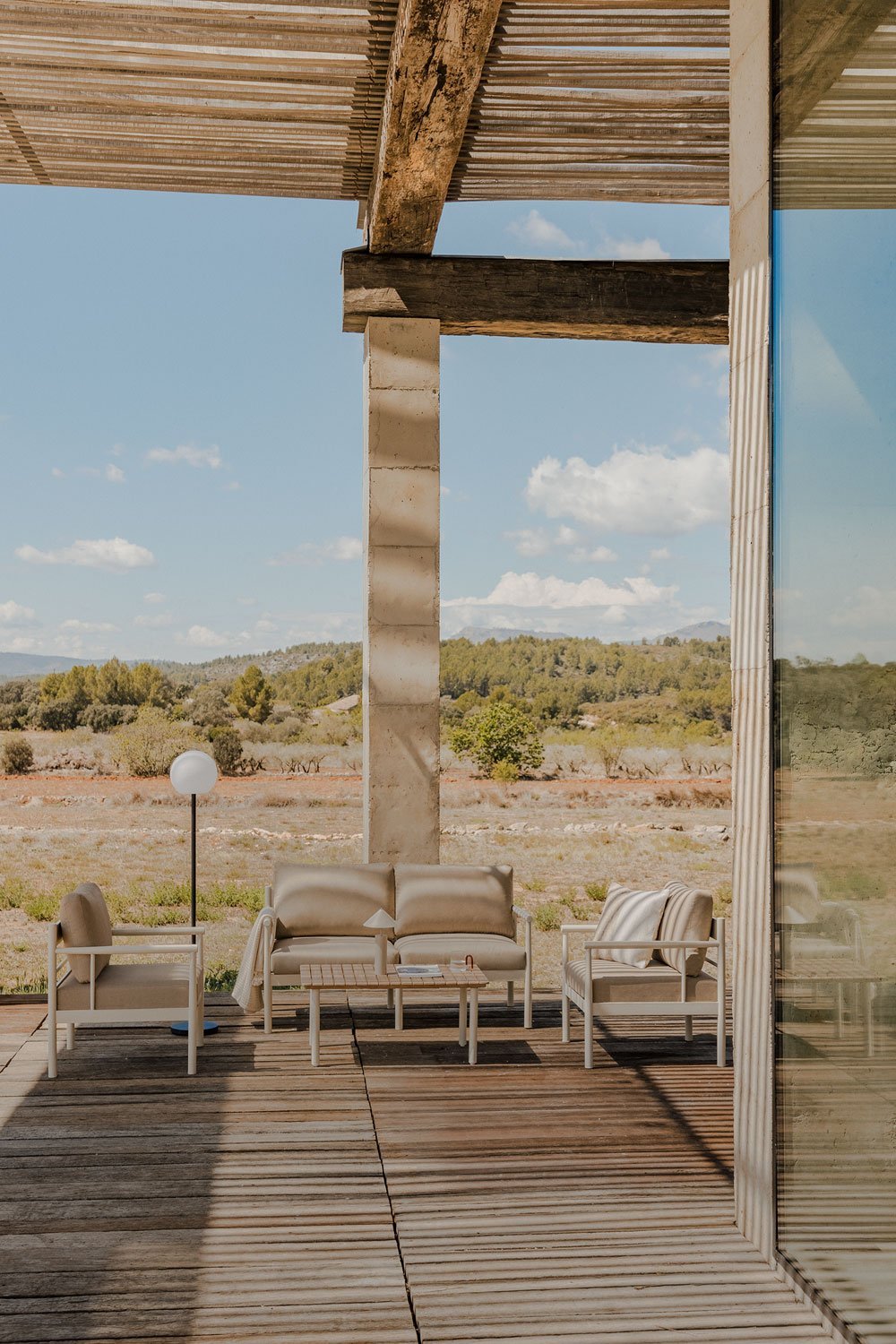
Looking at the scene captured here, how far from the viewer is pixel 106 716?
1136 cm

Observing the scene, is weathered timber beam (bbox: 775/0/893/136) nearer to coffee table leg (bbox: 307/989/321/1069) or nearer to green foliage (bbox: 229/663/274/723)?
coffee table leg (bbox: 307/989/321/1069)

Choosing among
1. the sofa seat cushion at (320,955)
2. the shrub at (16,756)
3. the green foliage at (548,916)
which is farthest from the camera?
the green foliage at (548,916)

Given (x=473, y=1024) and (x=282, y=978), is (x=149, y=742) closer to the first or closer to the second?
(x=282, y=978)

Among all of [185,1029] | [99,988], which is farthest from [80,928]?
[185,1029]

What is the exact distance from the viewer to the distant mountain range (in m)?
12.1

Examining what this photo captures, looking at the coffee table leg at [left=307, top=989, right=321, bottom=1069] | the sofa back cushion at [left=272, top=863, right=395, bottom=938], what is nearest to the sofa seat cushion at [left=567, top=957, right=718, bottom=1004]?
the coffee table leg at [left=307, top=989, right=321, bottom=1069]

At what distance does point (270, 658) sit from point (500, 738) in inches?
128

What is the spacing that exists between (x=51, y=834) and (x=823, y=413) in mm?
9495

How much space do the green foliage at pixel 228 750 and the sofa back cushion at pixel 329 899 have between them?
4.71 meters

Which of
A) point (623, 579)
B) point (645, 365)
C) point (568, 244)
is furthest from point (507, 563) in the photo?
point (568, 244)

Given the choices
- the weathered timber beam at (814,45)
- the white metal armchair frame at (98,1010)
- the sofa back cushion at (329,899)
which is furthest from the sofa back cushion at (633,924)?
the weathered timber beam at (814,45)

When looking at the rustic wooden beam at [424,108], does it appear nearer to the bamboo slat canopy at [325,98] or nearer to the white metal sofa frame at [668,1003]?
the bamboo slat canopy at [325,98]

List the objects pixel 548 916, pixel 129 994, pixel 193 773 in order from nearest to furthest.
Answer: pixel 129 994 < pixel 193 773 < pixel 548 916

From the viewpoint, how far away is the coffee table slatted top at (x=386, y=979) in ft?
18.6
